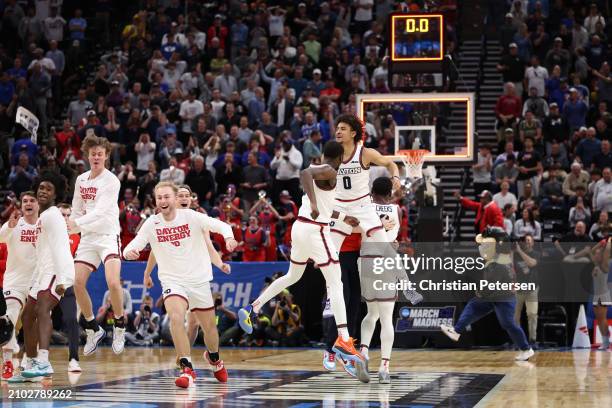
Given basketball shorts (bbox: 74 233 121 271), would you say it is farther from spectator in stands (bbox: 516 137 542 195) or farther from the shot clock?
spectator in stands (bbox: 516 137 542 195)

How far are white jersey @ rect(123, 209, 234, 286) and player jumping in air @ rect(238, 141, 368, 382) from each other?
2.75 ft

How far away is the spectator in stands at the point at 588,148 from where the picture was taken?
23469 mm

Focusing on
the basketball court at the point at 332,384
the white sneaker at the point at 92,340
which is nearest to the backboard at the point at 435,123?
the basketball court at the point at 332,384

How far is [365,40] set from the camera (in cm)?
2773

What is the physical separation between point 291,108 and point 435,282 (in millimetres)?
8022

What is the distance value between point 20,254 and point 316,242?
12.1 feet

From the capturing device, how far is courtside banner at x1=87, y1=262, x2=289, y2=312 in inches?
822

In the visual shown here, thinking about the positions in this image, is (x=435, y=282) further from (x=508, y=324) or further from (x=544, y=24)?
(x=544, y=24)

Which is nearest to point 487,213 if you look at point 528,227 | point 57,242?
point 528,227

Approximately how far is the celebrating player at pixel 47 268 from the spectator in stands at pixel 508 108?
14903mm

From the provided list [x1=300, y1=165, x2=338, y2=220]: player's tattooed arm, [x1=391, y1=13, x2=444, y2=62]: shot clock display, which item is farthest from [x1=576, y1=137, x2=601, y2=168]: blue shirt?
[x1=300, y1=165, x2=338, y2=220]: player's tattooed arm

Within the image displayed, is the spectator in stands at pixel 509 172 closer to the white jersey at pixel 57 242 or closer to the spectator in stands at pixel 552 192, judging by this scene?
the spectator in stands at pixel 552 192

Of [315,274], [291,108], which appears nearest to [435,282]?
[315,274]

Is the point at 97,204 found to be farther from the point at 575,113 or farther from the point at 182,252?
the point at 575,113
